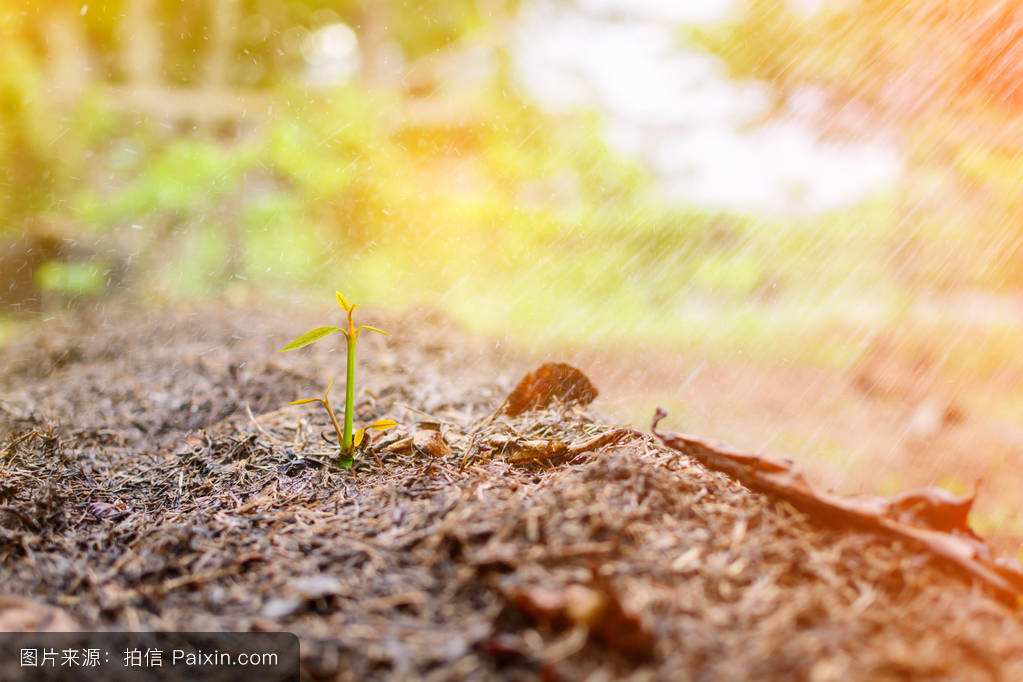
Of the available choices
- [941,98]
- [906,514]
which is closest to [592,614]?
[906,514]

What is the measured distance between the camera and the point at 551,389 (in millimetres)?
2412

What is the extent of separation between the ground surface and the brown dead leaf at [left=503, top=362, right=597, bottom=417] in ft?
0.36

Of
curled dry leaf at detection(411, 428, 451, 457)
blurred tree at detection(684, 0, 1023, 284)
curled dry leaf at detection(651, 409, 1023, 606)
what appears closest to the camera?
curled dry leaf at detection(651, 409, 1023, 606)

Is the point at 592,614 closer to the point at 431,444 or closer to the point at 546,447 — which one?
the point at 546,447

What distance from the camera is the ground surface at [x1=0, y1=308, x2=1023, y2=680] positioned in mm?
1070

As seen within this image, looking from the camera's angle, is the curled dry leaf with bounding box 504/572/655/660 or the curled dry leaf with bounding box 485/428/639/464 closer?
the curled dry leaf with bounding box 504/572/655/660

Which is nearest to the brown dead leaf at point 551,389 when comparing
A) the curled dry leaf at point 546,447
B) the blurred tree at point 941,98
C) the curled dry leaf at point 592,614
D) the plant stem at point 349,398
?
the curled dry leaf at point 546,447

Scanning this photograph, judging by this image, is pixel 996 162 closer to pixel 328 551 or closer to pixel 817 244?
pixel 817 244

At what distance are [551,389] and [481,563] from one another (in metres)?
1.21

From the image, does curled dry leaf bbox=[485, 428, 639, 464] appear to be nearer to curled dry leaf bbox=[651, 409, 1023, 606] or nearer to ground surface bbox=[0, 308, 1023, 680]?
ground surface bbox=[0, 308, 1023, 680]

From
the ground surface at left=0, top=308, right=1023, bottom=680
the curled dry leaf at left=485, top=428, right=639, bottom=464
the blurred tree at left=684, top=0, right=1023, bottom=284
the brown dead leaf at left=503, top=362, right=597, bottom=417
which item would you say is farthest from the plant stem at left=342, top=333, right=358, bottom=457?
the blurred tree at left=684, top=0, right=1023, bottom=284

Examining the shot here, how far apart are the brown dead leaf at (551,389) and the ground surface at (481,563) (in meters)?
0.11

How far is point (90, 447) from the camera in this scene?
243 centimetres

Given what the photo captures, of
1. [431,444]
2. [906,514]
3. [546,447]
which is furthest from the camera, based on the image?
[431,444]
